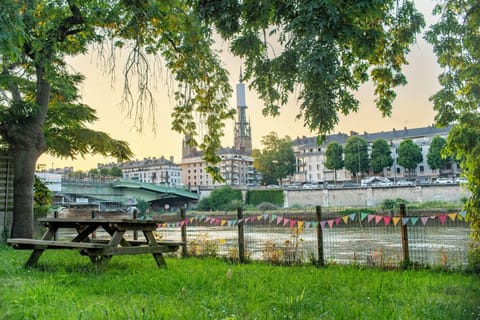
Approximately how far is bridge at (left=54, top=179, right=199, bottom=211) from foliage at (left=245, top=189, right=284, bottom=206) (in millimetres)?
13329

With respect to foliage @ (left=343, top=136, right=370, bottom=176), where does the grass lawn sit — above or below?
below

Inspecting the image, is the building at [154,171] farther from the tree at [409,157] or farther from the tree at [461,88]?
the tree at [461,88]

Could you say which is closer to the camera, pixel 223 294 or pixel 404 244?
pixel 223 294

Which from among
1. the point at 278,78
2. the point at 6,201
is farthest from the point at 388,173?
the point at 278,78

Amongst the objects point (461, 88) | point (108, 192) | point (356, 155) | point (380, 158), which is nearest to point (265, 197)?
point (356, 155)

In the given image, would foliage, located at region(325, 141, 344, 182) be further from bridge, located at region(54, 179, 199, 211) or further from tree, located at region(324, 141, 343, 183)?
bridge, located at region(54, 179, 199, 211)

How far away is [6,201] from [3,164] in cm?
115

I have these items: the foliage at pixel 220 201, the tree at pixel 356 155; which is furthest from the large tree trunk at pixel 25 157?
the tree at pixel 356 155

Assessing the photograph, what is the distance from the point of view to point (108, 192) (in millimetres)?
52281

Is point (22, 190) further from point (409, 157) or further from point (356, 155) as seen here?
point (409, 157)

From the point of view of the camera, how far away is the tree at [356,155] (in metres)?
90.3

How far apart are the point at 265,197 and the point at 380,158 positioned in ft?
93.8

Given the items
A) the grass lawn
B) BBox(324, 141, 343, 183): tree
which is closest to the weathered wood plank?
the grass lawn

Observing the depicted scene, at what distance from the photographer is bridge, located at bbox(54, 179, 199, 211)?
1806 inches
